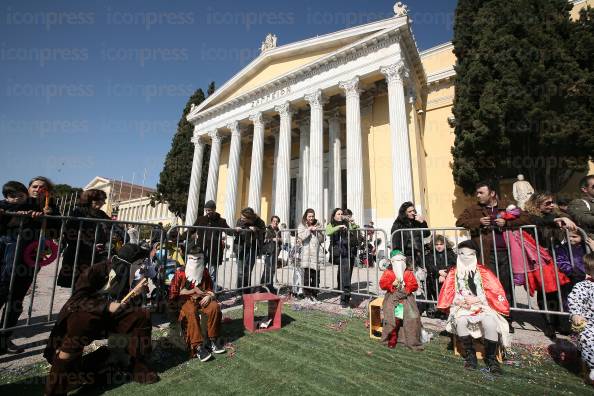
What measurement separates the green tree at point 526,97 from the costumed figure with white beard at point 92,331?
13.8 m

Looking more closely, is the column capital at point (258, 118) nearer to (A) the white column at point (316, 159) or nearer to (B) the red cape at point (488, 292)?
(A) the white column at point (316, 159)

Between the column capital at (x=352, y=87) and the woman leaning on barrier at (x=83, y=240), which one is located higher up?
the column capital at (x=352, y=87)

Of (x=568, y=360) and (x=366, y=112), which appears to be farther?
(x=366, y=112)

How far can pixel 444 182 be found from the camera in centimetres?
1625

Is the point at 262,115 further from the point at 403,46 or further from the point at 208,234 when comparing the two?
the point at 208,234

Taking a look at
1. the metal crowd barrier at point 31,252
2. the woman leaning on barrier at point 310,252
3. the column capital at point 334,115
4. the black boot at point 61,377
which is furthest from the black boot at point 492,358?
the column capital at point 334,115

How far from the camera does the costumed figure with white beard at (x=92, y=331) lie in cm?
223

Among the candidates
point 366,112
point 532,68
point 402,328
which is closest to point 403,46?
point 366,112

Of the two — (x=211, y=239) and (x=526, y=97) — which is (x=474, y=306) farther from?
(x=526, y=97)

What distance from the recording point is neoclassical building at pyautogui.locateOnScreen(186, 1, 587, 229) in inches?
531

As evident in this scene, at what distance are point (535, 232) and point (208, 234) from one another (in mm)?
5019

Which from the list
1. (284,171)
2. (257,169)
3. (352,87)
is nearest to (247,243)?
(284,171)

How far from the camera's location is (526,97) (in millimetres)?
10625

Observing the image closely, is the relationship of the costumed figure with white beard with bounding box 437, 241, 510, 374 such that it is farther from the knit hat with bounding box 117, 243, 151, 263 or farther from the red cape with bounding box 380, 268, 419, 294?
the knit hat with bounding box 117, 243, 151, 263
